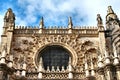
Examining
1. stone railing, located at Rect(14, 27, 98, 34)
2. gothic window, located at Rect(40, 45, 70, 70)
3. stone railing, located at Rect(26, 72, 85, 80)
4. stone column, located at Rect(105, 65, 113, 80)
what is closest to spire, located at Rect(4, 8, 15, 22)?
stone railing, located at Rect(14, 27, 98, 34)

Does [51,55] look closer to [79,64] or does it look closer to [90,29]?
[79,64]

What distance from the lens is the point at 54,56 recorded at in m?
23.7

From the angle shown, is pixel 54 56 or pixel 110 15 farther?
pixel 110 15

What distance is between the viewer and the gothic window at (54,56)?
76.2ft

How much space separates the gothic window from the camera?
23.2 m

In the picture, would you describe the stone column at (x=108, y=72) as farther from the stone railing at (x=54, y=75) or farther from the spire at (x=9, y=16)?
the spire at (x=9, y=16)

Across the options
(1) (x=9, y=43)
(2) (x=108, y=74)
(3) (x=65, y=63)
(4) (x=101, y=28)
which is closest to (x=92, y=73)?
(2) (x=108, y=74)

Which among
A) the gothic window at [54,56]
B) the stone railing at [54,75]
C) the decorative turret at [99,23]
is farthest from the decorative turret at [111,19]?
the stone railing at [54,75]

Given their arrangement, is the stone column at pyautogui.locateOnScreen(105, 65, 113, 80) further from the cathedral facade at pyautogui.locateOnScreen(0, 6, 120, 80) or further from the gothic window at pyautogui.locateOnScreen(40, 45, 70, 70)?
the gothic window at pyautogui.locateOnScreen(40, 45, 70, 70)

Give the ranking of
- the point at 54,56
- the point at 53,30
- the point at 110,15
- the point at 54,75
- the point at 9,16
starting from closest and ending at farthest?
the point at 54,75, the point at 54,56, the point at 53,30, the point at 9,16, the point at 110,15

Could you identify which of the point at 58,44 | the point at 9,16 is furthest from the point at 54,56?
the point at 9,16

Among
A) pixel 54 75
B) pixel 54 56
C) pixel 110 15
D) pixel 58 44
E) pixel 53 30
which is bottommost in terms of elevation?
pixel 54 75

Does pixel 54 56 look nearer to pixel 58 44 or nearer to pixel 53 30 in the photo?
pixel 58 44

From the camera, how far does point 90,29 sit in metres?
24.7
